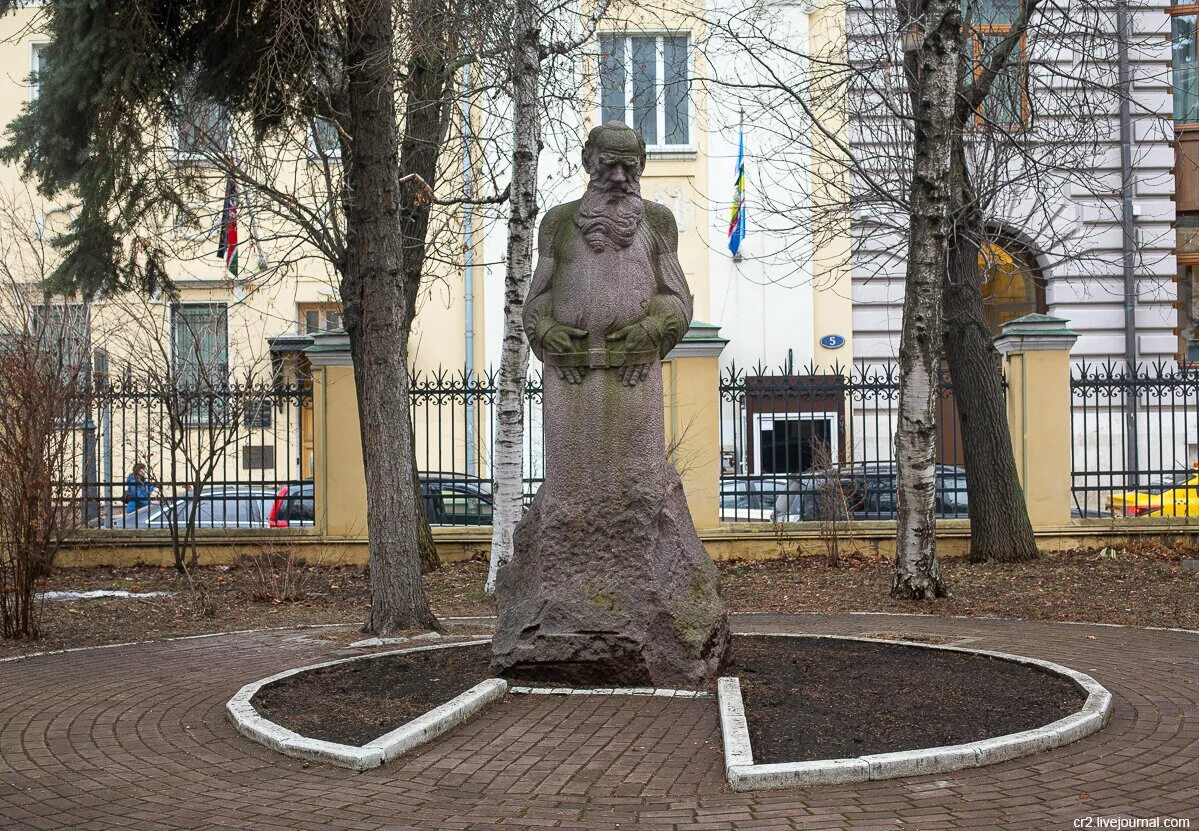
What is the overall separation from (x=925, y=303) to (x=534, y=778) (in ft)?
26.0

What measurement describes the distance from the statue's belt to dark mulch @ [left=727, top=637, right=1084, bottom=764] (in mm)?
2008

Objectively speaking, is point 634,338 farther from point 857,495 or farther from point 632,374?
point 857,495

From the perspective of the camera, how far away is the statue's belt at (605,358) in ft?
26.4

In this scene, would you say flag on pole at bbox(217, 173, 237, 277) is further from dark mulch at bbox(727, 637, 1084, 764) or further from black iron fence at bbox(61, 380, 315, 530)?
dark mulch at bbox(727, 637, 1084, 764)

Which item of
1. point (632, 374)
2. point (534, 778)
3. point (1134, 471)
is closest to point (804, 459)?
point (1134, 471)

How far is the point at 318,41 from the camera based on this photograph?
460 inches

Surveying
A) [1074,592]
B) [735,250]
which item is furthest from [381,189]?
[735,250]

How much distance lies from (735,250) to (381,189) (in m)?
15.9

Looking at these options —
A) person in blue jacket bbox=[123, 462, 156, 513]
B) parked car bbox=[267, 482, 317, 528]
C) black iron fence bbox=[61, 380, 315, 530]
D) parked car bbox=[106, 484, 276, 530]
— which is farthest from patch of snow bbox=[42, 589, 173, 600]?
parked car bbox=[267, 482, 317, 528]

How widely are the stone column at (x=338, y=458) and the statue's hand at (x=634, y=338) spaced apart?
30.3 feet

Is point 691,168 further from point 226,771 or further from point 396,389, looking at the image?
point 226,771

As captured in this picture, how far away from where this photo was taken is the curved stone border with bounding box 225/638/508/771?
6160 millimetres

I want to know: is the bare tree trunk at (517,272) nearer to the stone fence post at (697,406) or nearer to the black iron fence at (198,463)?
the stone fence post at (697,406)

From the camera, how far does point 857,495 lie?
17.0 metres
